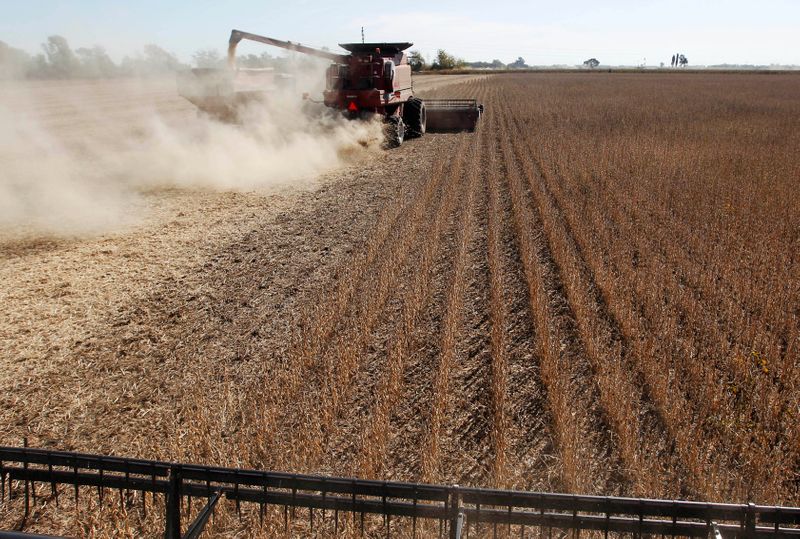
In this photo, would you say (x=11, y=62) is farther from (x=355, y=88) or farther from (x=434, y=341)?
(x=434, y=341)

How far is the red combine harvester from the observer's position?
596 inches

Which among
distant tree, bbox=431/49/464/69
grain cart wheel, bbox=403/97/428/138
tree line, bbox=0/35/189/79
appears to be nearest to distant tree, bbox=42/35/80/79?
tree line, bbox=0/35/189/79

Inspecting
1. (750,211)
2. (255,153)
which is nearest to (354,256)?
(750,211)

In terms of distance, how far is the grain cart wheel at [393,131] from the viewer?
53.3 ft

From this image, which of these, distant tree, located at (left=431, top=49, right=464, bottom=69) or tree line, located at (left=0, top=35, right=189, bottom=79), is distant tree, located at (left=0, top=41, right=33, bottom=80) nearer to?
tree line, located at (left=0, top=35, right=189, bottom=79)

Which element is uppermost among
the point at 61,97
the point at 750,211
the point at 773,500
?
the point at 61,97

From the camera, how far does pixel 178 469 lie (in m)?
2.52

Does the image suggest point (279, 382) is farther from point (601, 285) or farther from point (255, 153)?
point (255, 153)

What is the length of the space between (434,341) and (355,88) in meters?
11.1

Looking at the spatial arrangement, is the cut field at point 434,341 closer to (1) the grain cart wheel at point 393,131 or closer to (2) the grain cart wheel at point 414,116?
(1) the grain cart wheel at point 393,131

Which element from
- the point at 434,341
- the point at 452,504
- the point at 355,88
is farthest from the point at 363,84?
the point at 452,504

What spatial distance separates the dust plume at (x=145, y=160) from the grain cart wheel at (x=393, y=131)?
0.43 metres

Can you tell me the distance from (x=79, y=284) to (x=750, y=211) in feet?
32.3

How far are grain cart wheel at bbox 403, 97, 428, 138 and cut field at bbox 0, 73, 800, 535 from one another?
7.41 metres
